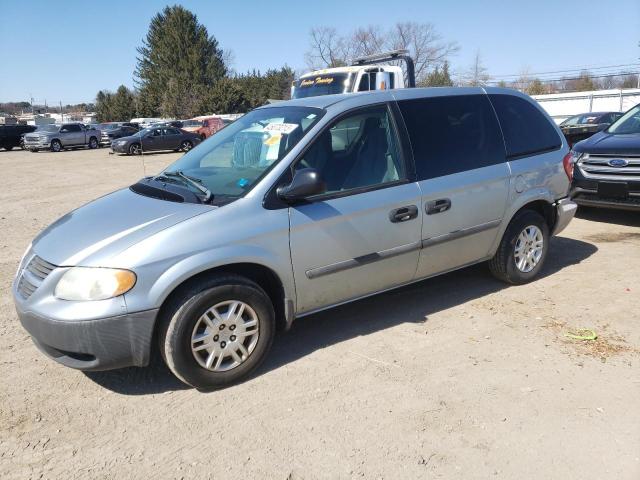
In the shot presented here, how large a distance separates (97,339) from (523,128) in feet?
13.2

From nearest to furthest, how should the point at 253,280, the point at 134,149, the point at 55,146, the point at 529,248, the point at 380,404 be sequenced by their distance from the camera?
the point at 380,404, the point at 253,280, the point at 529,248, the point at 134,149, the point at 55,146

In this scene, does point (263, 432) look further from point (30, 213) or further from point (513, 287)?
point (30, 213)

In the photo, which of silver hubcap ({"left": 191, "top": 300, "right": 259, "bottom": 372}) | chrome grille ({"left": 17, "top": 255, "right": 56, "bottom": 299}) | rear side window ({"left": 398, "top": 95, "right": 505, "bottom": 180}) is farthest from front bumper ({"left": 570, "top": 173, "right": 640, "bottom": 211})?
chrome grille ({"left": 17, "top": 255, "right": 56, "bottom": 299})

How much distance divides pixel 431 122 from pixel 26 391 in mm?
3508

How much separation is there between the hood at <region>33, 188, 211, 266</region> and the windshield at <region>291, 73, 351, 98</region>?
8.49 meters

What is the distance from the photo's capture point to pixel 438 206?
4.20 meters

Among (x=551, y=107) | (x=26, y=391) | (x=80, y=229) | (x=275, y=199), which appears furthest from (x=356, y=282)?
(x=551, y=107)

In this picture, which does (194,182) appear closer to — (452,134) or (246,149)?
→ (246,149)

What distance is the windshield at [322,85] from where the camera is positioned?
11.7 m

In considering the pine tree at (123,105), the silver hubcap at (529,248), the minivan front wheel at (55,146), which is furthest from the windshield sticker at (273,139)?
the pine tree at (123,105)

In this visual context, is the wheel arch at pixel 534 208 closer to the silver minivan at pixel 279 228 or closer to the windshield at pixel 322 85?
the silver minivan at pixel 279 228

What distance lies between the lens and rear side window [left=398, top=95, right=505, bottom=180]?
13.8ft

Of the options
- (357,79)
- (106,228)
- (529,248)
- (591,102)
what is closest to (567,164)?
(529,248)

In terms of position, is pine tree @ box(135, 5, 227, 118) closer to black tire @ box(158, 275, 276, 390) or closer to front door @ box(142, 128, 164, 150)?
front door @ box(142, 128, 164, 150)
